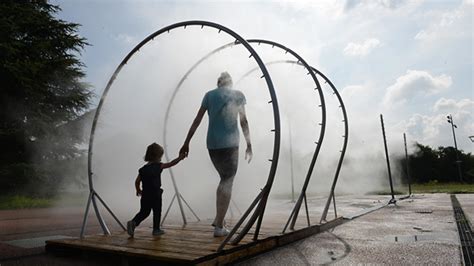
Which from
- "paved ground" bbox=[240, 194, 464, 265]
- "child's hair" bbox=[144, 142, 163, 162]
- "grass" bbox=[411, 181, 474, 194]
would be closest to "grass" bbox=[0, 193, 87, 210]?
"child's hair" bbox=[144, 142, 163, 162]

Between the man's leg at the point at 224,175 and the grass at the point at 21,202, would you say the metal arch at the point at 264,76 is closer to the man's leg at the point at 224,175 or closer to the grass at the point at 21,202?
the man's leg at the point at 224,175

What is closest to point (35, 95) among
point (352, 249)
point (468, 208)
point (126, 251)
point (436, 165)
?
point (126, 251)

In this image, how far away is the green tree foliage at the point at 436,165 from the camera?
160 ft

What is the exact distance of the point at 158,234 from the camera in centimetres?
430

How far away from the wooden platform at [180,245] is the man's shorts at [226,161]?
0.75 metres

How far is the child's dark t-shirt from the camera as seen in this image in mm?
4203

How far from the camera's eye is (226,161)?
4.06 metres

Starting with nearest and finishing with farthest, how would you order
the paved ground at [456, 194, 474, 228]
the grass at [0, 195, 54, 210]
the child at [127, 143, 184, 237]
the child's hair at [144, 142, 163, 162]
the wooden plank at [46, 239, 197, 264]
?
the wooden plank at [46, 239, 197, 264] < the child at [127, 143, 184, 237] < the child's hair at [144, 142, 163, 162] < the paved ground at [456, 194, 474, 228] < the grass at [0, 195, 54, 210]

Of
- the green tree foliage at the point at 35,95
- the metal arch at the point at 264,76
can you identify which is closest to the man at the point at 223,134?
the metal arch at the point at 264,76

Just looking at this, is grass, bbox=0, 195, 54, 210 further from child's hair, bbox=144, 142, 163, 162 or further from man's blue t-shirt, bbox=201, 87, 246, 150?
man's blue t-shirt, bbox=201, 87, 246, 150

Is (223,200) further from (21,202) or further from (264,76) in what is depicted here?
(21,202)

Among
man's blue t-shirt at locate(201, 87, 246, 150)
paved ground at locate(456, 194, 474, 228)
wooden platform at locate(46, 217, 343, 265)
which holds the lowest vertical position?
paved ground at locate(456, 194, 474, 228)

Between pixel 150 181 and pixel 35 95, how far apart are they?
13.8 metres

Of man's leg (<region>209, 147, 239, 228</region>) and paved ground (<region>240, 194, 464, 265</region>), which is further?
man's leg (<region>209, 147, 239, 228</region>)
